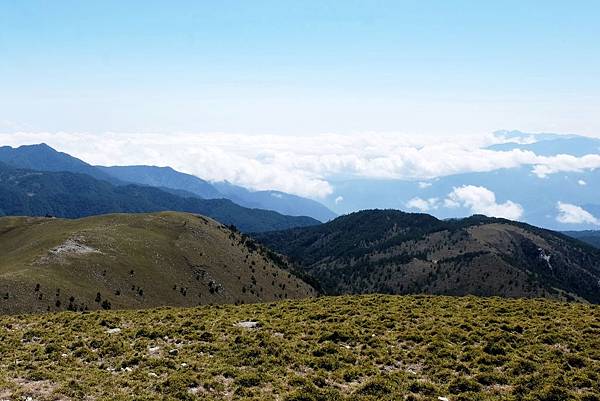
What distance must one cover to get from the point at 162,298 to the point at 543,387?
301 feet

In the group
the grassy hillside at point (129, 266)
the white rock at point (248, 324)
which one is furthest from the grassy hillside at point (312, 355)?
the grassy hillside at point (129, 266)

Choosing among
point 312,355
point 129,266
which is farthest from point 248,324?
point 129,266

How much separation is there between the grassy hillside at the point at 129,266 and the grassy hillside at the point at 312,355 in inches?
1774

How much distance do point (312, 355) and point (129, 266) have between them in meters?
90.1

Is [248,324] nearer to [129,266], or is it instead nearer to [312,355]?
[312,355]

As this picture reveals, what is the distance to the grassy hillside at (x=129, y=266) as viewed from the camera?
84188 millimetres

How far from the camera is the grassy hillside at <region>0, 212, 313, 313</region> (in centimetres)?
8419

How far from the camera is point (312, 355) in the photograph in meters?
29.6

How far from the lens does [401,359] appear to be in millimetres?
28922

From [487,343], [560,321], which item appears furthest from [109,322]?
[560,321]

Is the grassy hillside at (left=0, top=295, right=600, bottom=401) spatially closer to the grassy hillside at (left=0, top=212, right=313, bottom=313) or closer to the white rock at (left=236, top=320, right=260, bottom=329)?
the white rock at (left=236, top=320, right=260, bottom=329)

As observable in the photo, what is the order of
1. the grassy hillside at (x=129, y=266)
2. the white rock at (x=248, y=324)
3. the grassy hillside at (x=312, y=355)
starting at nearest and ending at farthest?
the grassy hillside at (x=312, y=355)
the white rock at (x=248, y=324)
the grassy hillside at (x=129, y=266)

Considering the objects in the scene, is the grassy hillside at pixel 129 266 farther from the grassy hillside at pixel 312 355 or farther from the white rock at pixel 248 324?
the white rock at pixel 248 324

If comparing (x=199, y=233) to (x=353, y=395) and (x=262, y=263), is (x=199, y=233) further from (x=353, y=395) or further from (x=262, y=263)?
(x=353, y=395)
